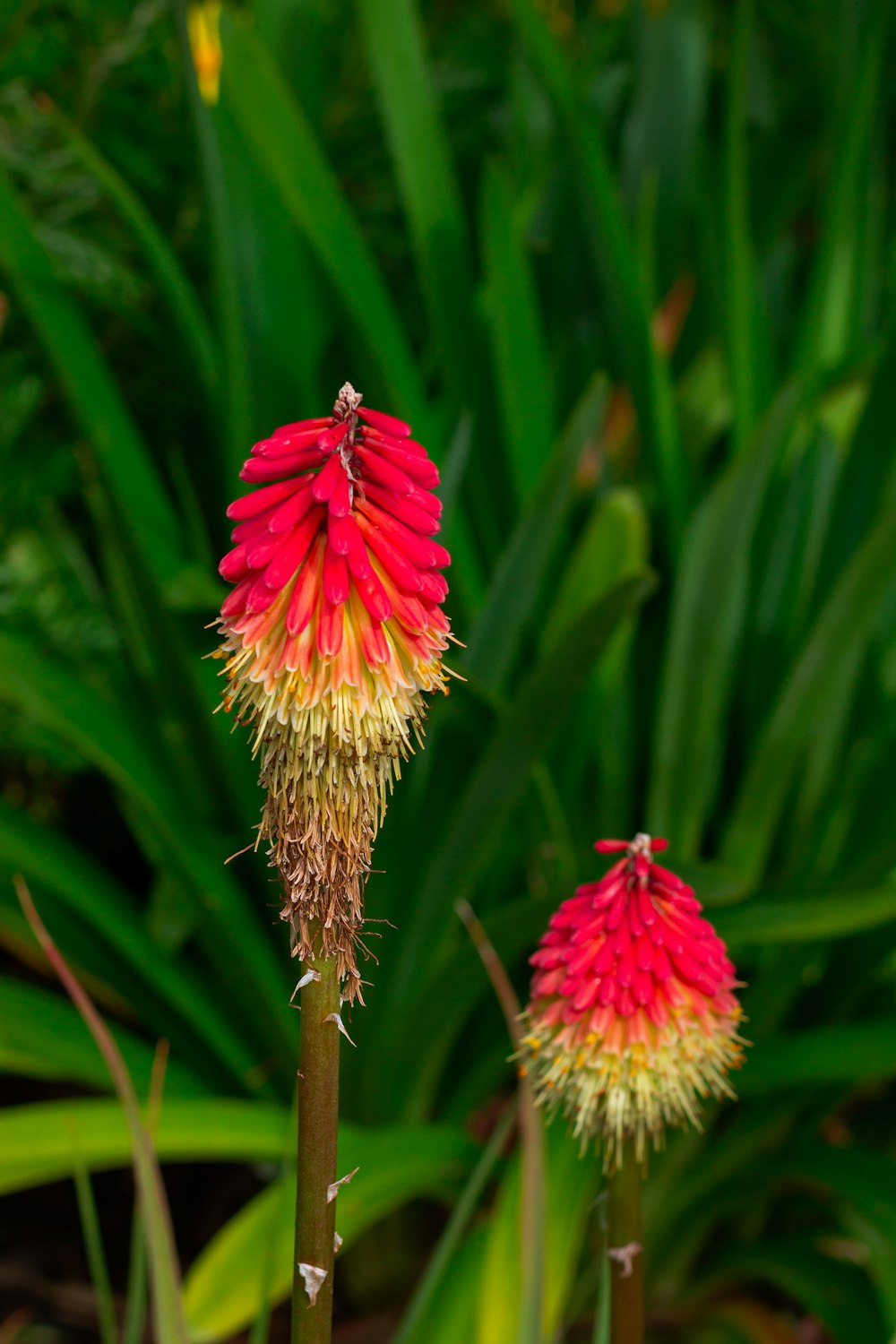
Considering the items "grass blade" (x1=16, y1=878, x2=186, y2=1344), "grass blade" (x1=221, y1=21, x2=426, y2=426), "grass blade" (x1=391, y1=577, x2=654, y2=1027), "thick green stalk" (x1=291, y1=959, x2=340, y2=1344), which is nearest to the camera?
"thick green stalk" (x1=291, y1=959, x2=340, y2=1344)

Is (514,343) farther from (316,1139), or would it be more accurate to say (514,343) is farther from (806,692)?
(316,1139)

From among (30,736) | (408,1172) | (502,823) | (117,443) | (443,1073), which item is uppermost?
(117,443)

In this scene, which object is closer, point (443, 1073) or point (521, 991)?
point (521, 991)

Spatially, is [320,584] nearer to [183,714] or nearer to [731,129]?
[183,714]

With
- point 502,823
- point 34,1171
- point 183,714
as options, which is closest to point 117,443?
point 183,714

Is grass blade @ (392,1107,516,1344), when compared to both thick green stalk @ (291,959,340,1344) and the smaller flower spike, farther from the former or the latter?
thick green stalk @ (291,959,340,1344)

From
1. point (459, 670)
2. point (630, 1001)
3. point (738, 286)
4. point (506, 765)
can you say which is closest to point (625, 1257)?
point (630, 1001)

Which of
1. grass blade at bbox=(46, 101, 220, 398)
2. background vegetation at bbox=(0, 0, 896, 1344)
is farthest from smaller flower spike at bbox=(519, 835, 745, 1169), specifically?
grass blade at bbox=(46, 101, 220, 398)
